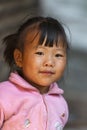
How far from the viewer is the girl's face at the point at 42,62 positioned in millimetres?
2475

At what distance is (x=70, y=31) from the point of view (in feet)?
16.0

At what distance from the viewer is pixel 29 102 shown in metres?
2.50

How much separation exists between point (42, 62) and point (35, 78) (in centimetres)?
8

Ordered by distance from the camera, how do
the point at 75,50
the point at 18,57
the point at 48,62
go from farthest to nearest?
the point at 75,50, the point at 18,57, the point at 48,62

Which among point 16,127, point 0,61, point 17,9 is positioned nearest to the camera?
point 16,127

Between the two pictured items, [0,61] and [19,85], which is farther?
[0,61]

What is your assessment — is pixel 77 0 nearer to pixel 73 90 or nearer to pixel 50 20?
pixel 73 90

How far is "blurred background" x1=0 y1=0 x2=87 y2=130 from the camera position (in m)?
4.38

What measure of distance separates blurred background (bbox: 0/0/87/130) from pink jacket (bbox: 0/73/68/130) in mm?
1504

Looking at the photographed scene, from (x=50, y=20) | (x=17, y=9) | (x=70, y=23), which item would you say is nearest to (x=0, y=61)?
(x=17, y=9)

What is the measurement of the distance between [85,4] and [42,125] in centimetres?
280

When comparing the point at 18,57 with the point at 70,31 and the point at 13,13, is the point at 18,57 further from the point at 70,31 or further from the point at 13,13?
the point at 70,31

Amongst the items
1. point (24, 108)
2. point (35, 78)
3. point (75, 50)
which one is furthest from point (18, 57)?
point (75, 50)

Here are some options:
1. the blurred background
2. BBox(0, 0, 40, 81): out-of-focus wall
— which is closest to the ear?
the blurred background
